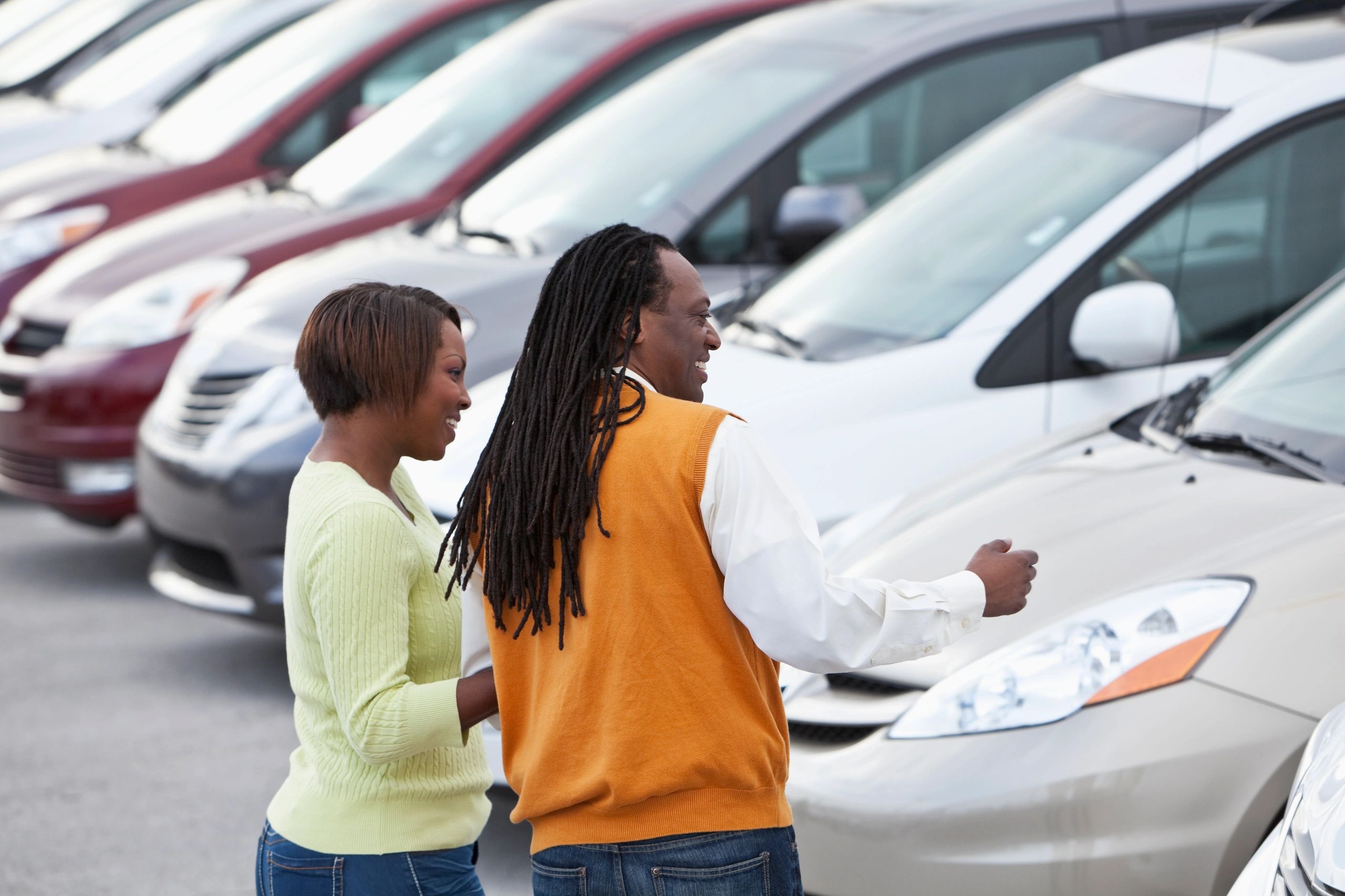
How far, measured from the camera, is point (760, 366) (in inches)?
179

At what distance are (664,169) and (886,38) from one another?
91 centimetres

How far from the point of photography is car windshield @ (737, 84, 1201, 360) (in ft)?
15.1

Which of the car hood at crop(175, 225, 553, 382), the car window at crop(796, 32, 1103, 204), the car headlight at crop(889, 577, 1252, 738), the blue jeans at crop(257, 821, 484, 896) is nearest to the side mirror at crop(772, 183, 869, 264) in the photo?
the car window at crop(796, 32, 1103, 204)

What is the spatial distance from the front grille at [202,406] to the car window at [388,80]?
2.67 metres

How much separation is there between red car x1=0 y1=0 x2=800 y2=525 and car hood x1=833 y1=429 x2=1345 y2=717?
364 centimetres

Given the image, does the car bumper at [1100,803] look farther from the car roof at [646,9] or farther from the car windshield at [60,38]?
the car windshield at [60,38]

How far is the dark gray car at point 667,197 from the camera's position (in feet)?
17.7

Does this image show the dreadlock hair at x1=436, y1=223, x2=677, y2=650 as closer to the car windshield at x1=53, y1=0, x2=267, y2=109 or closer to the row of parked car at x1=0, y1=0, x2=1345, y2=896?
the row of parked car at x1=0, y1=0, x2=1345, y2=896

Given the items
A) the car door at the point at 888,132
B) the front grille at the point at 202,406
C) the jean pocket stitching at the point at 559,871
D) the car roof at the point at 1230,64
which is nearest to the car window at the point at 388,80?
the front grille at the point at 202,406

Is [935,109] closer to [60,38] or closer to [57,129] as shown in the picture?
[57,129]

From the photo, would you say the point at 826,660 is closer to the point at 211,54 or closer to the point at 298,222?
the point at 298,222

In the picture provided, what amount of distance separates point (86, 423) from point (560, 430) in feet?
16.6

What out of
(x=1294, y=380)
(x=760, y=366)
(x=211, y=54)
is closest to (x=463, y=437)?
(x=760, y=366)

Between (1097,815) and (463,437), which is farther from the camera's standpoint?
(463,437)
